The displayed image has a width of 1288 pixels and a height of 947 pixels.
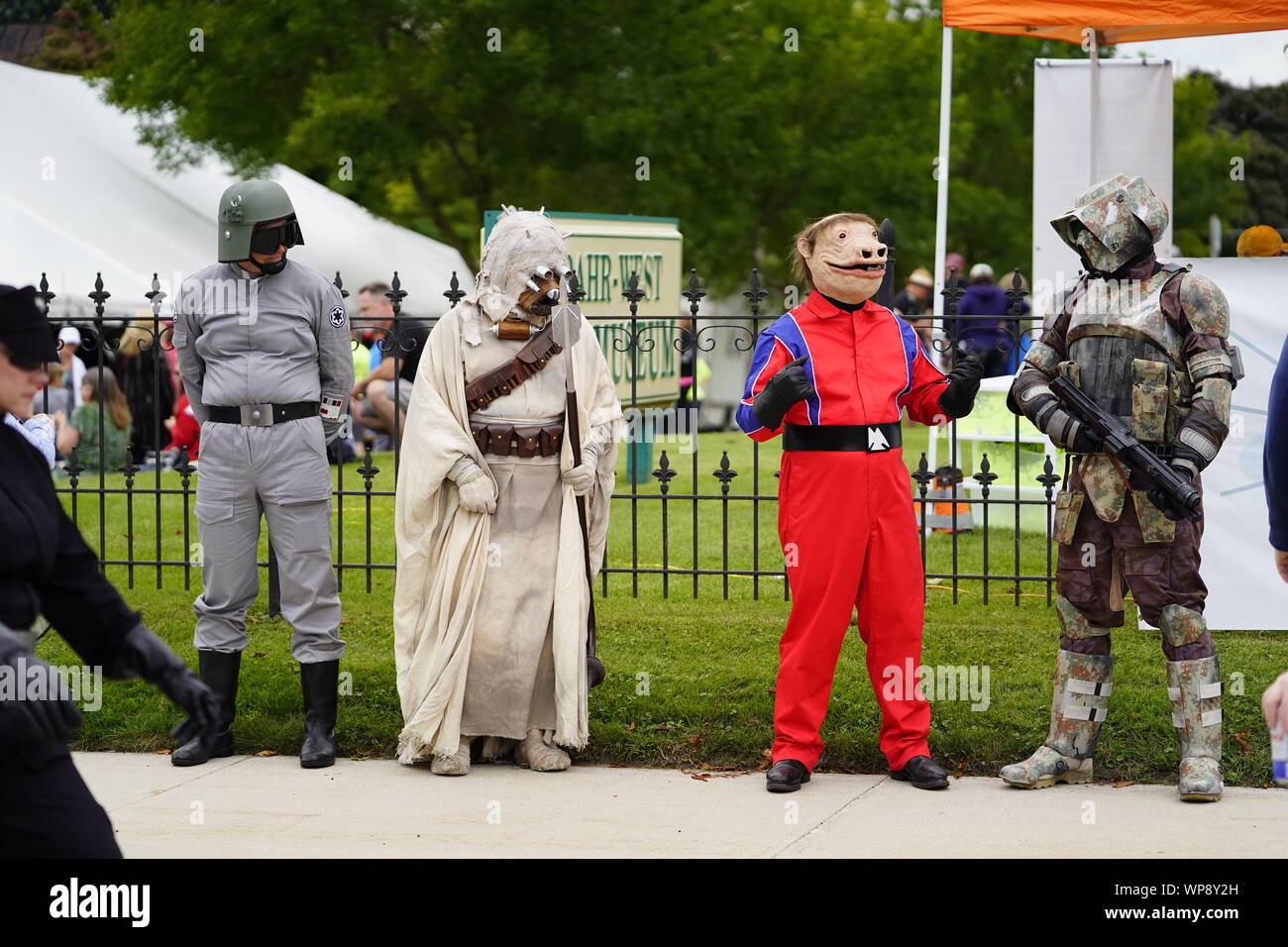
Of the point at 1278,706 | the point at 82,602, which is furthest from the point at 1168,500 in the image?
the point at 82,602

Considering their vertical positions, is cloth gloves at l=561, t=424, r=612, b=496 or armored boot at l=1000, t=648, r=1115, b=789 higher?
cloth gloves at l=561, t=424, r=612, b=496

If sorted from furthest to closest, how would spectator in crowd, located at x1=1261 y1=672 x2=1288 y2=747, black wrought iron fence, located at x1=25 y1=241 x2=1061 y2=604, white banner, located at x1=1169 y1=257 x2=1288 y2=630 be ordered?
black wrought iron fence, located at x1=25 y1=241 x2=1061 y2=604
white banner, located at x1=1169 y1=257 x2=1288 y2=630
spectator in crowd, located at x1=1261 y1=672 x2=1288 y2=747

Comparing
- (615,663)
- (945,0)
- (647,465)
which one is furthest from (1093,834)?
(647,465)

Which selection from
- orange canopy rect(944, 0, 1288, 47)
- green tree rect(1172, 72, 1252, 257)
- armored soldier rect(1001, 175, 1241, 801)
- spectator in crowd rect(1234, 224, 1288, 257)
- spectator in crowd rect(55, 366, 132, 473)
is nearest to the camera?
armored soldier rect(1001, 175, 1241, 801)

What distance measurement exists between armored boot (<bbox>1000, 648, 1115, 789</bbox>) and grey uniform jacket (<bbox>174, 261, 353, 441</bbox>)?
9.05 ft

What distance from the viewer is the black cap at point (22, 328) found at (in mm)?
3254

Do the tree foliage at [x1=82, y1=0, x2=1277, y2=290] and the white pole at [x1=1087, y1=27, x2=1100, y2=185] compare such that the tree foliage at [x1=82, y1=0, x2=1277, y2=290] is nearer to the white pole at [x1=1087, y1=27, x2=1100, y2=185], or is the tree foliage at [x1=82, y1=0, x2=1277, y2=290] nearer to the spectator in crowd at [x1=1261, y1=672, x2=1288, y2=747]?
the white pole at [x1=1087, y1=27, x2=1100, y2=185]

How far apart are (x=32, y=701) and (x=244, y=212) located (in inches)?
125

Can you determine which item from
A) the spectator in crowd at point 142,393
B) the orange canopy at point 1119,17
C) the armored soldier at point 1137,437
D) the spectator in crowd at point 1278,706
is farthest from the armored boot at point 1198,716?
the spectator in crowd at point 142,393

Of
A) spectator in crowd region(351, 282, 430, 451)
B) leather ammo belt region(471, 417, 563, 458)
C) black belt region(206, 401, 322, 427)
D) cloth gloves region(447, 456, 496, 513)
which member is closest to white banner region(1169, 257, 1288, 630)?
leather ammo belt region(471, 417, 563, 458)

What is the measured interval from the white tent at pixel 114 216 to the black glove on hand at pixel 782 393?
11421mm

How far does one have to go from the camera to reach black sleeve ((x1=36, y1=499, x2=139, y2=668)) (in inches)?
133

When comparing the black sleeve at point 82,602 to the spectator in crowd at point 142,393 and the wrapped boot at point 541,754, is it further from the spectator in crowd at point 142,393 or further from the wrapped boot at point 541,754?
the spectator in crowd at point 142,393

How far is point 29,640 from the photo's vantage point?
10.5 ft
